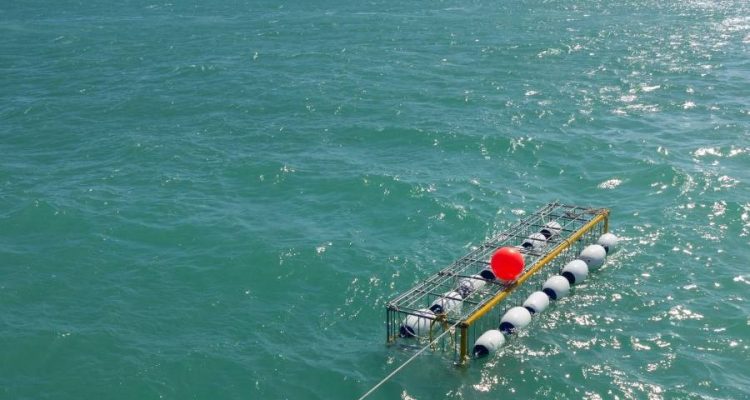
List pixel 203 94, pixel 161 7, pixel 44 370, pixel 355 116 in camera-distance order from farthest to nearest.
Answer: pixel 161 7 < pixel 203 94 < pixel 355 116 < pixel 44 370

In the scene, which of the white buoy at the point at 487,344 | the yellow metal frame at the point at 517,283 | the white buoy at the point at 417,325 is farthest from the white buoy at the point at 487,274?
the white buoy at the point at 417,325

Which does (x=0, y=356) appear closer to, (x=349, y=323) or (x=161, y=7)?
(x=349, y=323)

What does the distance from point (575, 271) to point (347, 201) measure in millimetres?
15460

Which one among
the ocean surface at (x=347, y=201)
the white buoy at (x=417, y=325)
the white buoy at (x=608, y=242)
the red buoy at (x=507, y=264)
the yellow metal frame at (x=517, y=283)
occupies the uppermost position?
the red buoy at (x=507, y=264)

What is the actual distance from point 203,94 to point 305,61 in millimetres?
13976

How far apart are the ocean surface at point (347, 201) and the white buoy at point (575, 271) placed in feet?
3.01

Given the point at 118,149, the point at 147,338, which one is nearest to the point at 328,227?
the point at 147,338

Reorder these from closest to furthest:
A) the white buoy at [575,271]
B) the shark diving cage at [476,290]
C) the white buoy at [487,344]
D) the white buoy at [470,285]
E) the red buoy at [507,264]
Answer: the white buoy at [487,344] → the shark diving cage at [476,290] → the red buoy at [507,264] → the white buoy at [470,285] → the white buoy at [575,271]

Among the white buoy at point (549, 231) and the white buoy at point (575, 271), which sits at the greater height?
the white buoy at point (549, 231)

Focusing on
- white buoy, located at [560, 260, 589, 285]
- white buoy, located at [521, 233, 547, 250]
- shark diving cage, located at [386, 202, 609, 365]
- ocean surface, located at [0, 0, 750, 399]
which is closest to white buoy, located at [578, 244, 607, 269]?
white buoy, located at [560, 260, 589, 285]

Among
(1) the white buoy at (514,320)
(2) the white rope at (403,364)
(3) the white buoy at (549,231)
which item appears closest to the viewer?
(2) the white rope at (403,364)

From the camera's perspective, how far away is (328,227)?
43.0 m

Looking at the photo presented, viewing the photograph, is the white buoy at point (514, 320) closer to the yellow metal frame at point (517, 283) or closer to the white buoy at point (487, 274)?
the yellow metal frame at point (517, 283)

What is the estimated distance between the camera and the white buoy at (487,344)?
3045 centimetres
